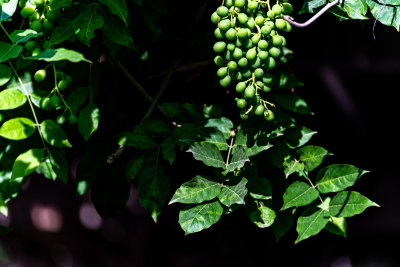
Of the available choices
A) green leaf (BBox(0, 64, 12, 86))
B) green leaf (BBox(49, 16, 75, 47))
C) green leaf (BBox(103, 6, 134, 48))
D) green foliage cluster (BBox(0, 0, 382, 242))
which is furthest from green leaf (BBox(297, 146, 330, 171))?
green leaf (BBox(0, 64, 12, 86))

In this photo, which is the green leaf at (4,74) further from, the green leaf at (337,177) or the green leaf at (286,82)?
the green leaf at (337,177)

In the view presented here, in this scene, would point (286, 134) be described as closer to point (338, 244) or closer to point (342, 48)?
point (342, 48)

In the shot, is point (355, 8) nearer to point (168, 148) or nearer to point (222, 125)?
point (222, 125)

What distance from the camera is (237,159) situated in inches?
40.6

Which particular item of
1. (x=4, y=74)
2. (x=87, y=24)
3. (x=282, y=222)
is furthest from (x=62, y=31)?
(x=282, y=222)

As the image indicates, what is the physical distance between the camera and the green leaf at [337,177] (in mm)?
1028

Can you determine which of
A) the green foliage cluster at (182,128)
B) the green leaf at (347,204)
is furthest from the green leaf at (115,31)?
the green leaf at (347,204)

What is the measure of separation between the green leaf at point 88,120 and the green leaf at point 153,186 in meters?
0.15

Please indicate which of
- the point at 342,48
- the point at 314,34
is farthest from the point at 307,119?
the point at 342,48

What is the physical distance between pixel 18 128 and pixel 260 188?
1.76 ft

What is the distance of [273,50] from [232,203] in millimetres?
314

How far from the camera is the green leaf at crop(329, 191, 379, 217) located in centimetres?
99

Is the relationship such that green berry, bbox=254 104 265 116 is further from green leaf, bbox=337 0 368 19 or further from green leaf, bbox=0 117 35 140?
green leaf, bbox=0 117 35 140

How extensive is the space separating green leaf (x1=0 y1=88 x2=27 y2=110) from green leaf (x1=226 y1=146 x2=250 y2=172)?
0.47 m
